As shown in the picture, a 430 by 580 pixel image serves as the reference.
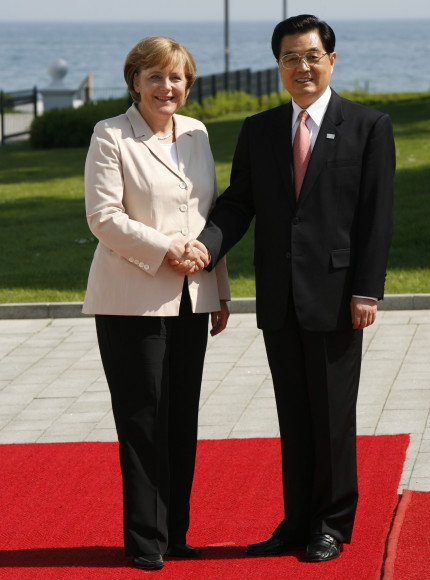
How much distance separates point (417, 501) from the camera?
517 cm

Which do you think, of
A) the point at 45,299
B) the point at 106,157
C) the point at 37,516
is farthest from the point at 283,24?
the point at 45,299

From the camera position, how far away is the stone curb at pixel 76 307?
9602mm

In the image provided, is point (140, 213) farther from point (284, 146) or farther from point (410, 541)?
point (410, 541)

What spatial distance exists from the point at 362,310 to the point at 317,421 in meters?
0.53

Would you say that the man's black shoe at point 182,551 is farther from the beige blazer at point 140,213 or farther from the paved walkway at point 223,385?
the paved walkway at point 223,385

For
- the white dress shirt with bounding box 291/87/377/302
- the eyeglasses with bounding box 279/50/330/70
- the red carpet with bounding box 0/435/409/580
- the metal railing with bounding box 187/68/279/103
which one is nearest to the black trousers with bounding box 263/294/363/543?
the red carpet with bounding box 0/435/409/580

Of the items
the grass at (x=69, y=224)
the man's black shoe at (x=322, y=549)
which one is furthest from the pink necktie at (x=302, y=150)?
the grass at (x=69, y=224)

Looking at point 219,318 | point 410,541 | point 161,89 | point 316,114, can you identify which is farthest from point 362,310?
point 161,89

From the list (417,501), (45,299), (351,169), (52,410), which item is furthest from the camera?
(45,299)

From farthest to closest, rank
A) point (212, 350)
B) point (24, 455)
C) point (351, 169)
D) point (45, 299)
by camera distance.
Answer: point (45, 299), point (212, 350), point (24, 455), point (351, 169)

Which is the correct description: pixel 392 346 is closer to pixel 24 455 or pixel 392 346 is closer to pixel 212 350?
pixel 212 350

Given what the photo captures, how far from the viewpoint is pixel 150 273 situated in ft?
14.7

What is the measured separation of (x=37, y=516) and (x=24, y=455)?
3.22 ft

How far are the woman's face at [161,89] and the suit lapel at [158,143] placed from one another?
0.18ft
